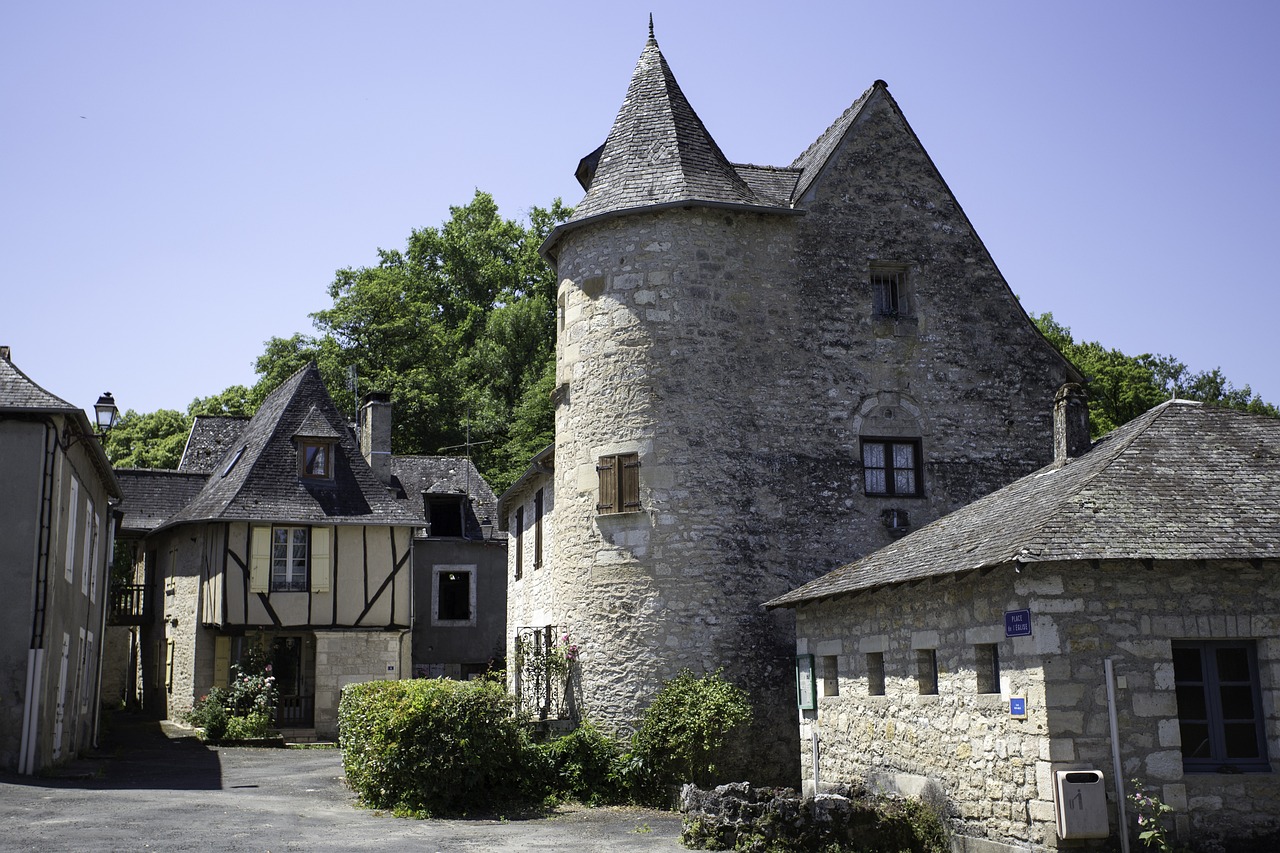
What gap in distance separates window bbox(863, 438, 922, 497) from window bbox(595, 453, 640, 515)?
3235mm

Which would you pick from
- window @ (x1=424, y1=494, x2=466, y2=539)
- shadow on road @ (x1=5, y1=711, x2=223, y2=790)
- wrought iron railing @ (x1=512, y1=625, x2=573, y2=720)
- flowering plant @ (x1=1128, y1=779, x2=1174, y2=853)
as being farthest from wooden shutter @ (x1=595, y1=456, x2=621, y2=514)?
window @ (x1=424, y1=494, x2=466, y2=539)

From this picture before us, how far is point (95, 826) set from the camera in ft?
37.0

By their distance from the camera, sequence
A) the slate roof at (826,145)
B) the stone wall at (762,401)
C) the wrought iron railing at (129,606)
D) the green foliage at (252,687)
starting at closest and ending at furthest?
the stone wall at (762,401) → the slate roof at (826,145) → the green foliage at (252,687) → the wrought iron railing at (129,606)

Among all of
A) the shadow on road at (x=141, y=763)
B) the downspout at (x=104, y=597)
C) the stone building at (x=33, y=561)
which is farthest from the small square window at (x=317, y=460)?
the stone building at (x=33, y=561)

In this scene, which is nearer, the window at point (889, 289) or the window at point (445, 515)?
the window at point (889, 289)

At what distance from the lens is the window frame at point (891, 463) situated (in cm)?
1664

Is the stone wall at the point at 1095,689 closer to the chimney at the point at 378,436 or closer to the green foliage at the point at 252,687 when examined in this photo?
the green foliage at the point at 252,687

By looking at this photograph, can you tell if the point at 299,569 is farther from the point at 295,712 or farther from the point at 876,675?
the point at 876,675

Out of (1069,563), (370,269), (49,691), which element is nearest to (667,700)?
(1069,563)

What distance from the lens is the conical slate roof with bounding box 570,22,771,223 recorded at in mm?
16500

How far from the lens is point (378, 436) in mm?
28578

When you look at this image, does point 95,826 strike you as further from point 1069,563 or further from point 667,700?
point 1069,563

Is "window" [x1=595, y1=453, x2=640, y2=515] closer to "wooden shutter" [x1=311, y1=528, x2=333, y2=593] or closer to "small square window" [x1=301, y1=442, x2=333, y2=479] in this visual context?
"wooden shutter" [x1=311, y1=528, x2=333, y2=593]

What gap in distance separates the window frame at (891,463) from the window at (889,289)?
6.16ft
